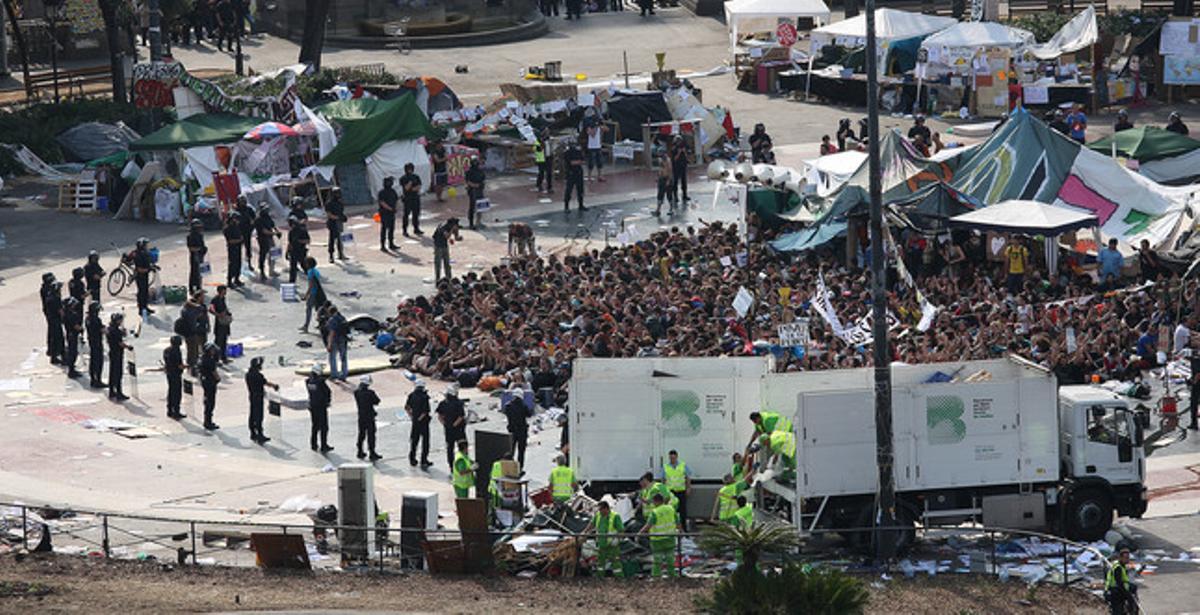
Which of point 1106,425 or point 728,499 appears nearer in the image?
point 728,499

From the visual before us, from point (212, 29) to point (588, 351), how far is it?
39.0m

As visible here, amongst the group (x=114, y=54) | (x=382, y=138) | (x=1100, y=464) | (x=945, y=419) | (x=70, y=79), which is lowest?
(x=1100, y=464)

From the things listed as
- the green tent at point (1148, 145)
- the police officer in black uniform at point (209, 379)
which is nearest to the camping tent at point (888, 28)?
the green tent at point (1148, 145)

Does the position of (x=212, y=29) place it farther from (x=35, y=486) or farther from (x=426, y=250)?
(x=35, y=486)

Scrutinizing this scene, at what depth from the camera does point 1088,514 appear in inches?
1017

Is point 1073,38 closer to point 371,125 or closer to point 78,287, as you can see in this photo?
point 371,125

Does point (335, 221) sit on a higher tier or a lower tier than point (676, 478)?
higher

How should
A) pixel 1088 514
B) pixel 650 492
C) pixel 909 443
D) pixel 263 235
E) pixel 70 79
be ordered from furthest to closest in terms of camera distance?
pixel 70 79
pixel 263 235
pixel 1088 514
pixel 909 443
pixel 650 492

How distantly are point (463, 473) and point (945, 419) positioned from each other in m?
6.35

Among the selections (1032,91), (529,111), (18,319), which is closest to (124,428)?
(18,319)

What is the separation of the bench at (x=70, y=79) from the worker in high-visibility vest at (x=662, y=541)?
37.6 metres

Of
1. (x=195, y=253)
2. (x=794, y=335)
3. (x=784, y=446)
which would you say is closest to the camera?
(x=784, y=446)

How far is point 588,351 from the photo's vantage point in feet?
107

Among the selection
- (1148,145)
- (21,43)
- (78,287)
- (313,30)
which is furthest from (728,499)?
(21,43)
